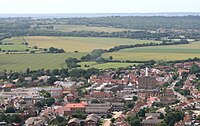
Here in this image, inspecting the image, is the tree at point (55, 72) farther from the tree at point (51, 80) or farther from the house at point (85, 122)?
the house at point (85, 122)

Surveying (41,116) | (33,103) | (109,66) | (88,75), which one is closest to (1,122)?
(41,116)

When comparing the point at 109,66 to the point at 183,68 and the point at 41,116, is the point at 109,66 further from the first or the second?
the point at 41,116

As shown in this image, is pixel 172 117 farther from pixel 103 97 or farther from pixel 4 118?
pixel 103 97

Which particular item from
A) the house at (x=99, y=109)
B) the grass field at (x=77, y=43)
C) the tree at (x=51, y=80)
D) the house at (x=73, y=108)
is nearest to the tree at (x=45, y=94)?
the house at (x=73, y=108)

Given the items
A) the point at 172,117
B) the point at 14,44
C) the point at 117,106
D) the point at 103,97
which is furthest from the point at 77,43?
the point at 172,117

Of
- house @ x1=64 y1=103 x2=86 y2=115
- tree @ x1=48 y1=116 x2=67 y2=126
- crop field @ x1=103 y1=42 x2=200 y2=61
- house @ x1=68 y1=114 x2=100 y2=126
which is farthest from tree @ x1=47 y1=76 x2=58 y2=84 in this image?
house @ x1=68 y1=114 x2=100 y2=126

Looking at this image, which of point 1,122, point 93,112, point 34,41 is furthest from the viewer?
point 34,41
